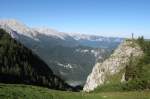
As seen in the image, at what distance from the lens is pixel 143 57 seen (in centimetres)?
17338

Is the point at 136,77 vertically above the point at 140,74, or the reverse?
the point at 140,74

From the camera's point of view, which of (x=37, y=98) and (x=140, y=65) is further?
(x=140, y=65)

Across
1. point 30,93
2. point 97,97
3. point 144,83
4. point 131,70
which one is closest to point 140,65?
point 131,70

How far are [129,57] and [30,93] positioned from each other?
15302 centimetres

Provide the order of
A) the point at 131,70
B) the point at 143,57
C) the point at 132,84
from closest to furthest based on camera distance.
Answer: the point at 132,84, the point at 131,70, the point at 143,57

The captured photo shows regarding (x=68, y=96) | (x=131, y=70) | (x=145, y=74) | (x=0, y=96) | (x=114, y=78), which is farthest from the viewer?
(x=114, y=78)

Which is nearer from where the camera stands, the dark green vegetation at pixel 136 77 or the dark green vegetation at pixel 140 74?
the dark green vegetation at pixel 136 77

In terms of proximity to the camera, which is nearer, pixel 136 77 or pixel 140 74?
pixel 136 77

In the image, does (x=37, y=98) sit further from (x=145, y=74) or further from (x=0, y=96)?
(x=145, y=74)

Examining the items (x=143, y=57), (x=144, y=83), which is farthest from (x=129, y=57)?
(x=144, y=83)

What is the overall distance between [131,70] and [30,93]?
4218 inches

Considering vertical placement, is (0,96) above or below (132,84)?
above

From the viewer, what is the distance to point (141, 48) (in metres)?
194

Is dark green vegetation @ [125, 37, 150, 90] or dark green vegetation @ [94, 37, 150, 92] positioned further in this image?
dark green vegetation @ [125, 37, 150, 90]
